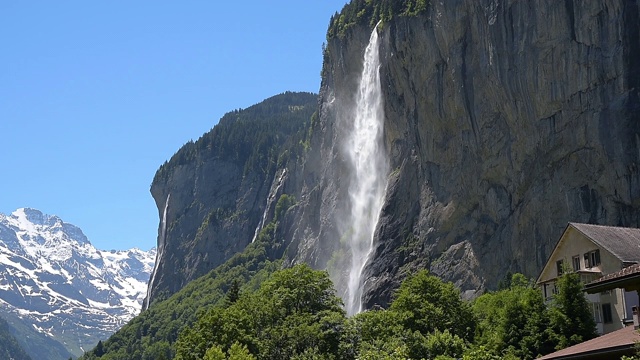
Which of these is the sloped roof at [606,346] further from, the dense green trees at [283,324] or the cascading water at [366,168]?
the cascading water at [366,168]

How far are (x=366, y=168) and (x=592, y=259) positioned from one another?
8905 centimetres

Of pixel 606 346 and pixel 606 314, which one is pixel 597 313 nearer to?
pixel 606 314

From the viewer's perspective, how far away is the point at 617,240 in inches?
2416

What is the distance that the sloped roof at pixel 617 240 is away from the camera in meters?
58.9

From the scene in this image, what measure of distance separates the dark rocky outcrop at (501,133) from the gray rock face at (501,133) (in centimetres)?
15

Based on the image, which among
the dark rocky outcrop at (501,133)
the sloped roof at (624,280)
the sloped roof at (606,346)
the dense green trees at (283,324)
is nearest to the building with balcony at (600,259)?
the dense green trees at (283,324)

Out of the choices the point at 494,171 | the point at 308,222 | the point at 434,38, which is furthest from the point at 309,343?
the point at 308,222

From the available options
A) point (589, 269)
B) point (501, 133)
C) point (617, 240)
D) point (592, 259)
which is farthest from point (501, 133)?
point (589, 269)

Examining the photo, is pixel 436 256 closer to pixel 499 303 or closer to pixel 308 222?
pixel 499 303

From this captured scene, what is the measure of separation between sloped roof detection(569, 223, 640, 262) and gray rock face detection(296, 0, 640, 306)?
96.0ft

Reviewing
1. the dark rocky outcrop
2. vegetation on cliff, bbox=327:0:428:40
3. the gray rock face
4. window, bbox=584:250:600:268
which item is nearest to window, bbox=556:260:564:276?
window, bbox=584:250:600:268

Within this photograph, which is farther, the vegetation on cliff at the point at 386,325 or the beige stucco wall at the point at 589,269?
the vegetation on cliff at the point at 386,325

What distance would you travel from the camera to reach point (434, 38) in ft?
414

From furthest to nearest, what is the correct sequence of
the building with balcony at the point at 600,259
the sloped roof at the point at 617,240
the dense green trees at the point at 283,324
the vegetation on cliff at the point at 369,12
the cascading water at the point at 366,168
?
the cascading water at the point at 366,168 < the vegetation on cliff at the point at 369,12 < the dense green trees at the point at 283,324 < the sloped roof at the point at 617,240 < the building with balcony at the point at 600,259
